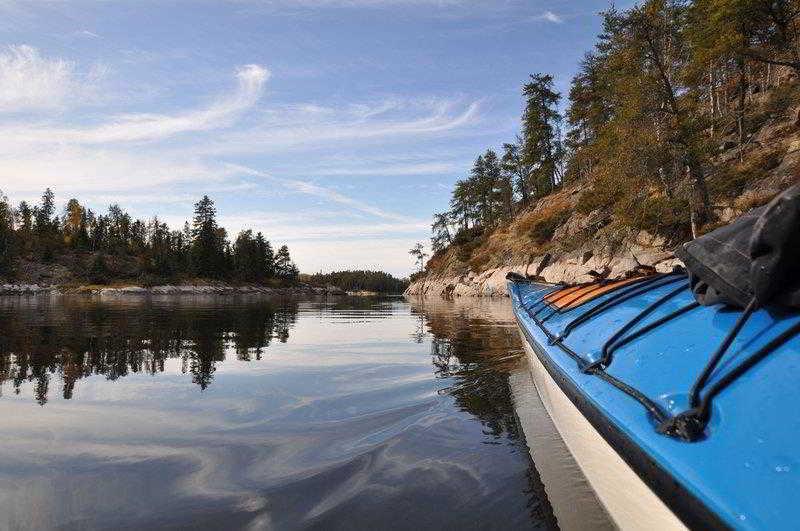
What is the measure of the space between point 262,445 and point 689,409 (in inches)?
137

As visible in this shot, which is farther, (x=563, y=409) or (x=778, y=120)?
(x=778, y=120)

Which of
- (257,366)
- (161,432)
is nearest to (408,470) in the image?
(161,432)

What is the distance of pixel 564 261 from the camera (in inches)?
1307

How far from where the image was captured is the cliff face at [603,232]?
75.2 feet

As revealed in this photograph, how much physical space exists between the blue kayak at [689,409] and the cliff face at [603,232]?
2.77 meters

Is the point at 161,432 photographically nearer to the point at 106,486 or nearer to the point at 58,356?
the point at 106,486

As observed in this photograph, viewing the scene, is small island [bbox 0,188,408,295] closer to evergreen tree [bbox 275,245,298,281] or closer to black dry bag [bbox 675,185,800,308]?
evergreen tree [bbox 275,245,298,281]

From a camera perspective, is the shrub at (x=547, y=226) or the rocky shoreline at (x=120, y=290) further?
the rocky shoreline at (x=120, y=290)

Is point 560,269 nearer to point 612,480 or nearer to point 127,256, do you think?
point 612,480

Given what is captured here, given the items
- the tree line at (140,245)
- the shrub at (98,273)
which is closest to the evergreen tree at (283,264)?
the tree line at (140,245)

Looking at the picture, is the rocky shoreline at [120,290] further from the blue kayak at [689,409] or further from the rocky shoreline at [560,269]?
the blue kayak at [689,409]

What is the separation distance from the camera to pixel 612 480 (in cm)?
256

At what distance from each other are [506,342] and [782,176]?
821 inches

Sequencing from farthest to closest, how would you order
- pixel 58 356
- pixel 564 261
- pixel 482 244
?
1. pixel 482 244
2. pixel 564 261
3. pixel 58 356
